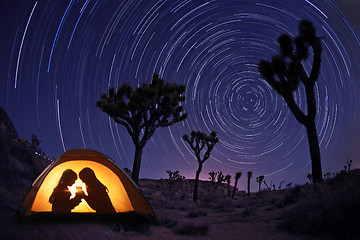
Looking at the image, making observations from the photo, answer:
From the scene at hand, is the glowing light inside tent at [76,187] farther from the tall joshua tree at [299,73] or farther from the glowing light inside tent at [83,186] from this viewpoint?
the tall joshua tree at [299,73]

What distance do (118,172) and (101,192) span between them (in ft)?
2.37

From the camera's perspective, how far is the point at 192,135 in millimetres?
23844

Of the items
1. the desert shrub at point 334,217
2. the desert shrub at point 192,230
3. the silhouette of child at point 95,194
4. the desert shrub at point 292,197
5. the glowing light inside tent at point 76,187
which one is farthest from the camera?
the desert shrub at point 292,197

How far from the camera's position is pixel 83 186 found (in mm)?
6766

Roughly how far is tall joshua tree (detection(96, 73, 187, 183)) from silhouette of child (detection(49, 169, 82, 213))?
8824 mm

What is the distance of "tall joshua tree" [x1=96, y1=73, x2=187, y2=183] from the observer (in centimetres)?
1545

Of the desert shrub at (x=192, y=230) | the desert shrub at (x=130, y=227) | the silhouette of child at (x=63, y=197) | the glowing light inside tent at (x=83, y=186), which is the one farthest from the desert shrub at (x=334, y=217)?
the silhouette of child at (x=63, y=197)

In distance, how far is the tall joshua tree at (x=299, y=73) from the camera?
12.0 m

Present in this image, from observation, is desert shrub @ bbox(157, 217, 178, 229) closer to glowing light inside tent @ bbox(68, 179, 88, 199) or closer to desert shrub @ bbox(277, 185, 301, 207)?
glowing light inside tent @ bbox(68, 179, 88, 199)

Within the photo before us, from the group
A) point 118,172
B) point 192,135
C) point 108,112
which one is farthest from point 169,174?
point 118,172

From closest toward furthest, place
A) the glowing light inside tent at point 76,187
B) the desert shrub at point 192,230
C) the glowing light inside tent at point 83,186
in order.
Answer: the glowing light inside tent at point 83,186
the glowing light inside tent at point 76,187
the desert shrub at point 192,230

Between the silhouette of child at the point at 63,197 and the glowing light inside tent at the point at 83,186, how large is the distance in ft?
0.38

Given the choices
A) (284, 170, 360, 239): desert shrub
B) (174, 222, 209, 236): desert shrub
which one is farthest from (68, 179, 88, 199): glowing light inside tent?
(284, 170, 360, 239): desert shrub

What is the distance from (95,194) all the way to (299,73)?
1076cm
